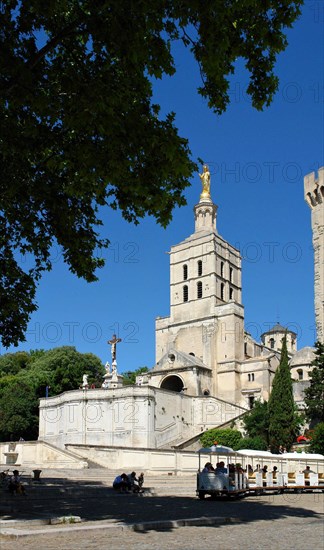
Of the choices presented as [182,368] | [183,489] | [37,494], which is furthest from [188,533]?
[182,368]

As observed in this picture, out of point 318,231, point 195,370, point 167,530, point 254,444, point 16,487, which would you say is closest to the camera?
point 167,530

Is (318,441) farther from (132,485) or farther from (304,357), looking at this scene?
(304,357)

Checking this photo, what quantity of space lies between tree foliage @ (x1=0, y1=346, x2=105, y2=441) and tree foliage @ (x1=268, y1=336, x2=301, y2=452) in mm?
24328

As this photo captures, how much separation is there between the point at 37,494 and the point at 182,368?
41.4 metres

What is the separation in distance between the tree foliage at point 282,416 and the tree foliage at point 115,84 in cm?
3355

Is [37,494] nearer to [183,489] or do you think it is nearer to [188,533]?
[183,489]

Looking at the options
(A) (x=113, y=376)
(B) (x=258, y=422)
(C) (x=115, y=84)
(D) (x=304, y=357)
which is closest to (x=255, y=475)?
(C) (x=115, y=84)

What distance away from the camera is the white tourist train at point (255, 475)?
21578 millimetres

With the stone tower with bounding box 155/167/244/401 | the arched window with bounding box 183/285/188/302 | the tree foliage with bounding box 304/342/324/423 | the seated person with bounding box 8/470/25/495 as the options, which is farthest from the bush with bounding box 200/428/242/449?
the seated person with bounding box 8/470/25/495

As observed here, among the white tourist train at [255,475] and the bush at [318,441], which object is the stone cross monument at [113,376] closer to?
Result: the bush at [318,441]

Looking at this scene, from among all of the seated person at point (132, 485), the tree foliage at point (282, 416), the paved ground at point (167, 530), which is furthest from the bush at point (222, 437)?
the paved ground at point (167, 530)

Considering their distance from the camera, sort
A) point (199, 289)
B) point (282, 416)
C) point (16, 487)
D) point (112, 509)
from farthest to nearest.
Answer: point (199, 289)
point (282, 416)
point (16, 487)
point (112, 509)

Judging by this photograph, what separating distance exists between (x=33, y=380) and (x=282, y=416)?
33.3 m

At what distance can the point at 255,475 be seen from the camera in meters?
26.0
